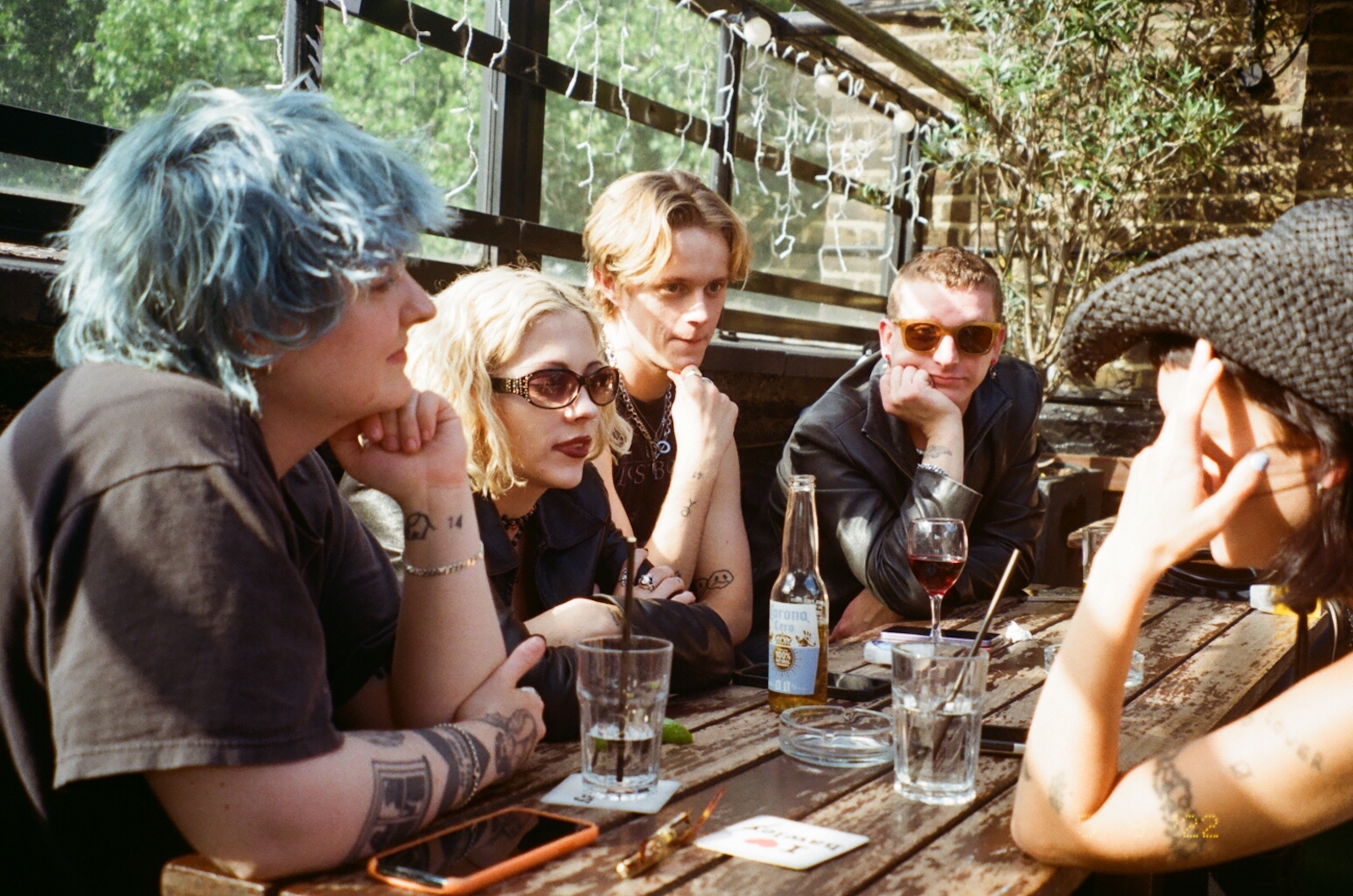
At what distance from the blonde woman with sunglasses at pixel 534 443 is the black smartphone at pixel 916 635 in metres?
0.42

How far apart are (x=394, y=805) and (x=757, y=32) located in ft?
12.0

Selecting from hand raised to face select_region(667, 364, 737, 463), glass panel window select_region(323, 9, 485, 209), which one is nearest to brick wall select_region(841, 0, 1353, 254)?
glass panel window select_region(323, 9, 485, 209)

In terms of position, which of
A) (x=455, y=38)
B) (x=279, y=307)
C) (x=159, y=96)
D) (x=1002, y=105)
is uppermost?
(x=1002, y=105)

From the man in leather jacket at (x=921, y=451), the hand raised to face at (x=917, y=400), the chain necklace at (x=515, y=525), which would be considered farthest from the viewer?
the hand raised to face at (x=917, y=400)

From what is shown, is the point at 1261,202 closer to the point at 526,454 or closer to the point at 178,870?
the point at 526,454

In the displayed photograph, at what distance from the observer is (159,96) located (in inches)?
101

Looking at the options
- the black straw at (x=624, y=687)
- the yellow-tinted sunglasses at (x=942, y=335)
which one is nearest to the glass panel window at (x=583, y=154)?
the yellow-tinted sunglasses at (x=942, y=335)

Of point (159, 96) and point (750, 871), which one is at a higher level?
point (159, 96)

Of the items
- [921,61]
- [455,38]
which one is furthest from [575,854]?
[921,61]

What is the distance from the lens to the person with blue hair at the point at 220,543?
43.7 inches

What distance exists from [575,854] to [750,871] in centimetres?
18

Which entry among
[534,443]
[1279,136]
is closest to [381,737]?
[534,443]

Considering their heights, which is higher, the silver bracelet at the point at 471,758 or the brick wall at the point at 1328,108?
the brick wall at the point at 1328,108

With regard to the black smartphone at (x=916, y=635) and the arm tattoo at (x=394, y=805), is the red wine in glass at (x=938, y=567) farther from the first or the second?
the arm tattoo at (x=394, y=805)
